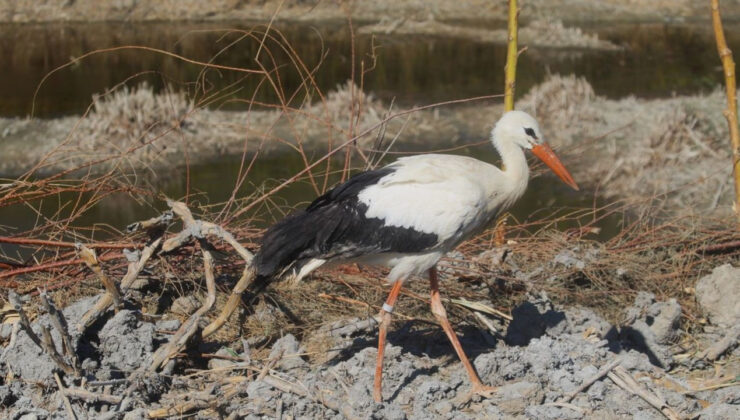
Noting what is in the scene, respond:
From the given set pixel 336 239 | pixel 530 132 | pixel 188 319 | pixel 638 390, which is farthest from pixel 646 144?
pixel 188 319

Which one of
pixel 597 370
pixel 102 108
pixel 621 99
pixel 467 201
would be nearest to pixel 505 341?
pixel 597 370

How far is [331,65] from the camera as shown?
50.6 ft

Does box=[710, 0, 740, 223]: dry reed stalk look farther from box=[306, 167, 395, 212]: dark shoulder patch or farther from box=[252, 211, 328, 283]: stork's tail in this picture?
box=[252, 211, 328, 283]: stork's tail

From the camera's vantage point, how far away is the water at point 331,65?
13203mm

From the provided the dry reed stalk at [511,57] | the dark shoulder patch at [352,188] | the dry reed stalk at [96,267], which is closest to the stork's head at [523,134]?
the dark shoulder patch at [352,188]

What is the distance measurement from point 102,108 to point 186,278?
547cm

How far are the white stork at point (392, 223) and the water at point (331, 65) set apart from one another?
5.70m

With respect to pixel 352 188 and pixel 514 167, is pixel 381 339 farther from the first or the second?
pixel 514 167

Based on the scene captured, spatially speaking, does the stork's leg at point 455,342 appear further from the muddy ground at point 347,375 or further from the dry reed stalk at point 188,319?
the dry reed stalk at point 188,319

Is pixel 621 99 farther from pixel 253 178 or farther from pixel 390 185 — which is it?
pixel 390 185

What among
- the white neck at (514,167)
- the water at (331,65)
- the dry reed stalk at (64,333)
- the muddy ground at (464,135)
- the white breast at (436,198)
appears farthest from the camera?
the water at (331,65)

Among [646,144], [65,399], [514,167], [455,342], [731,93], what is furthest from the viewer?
[646,144]

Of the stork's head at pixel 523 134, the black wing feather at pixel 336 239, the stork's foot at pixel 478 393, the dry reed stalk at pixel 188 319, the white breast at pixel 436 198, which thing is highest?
the stork's head at pixel 523 134

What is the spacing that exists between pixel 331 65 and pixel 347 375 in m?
11.1
